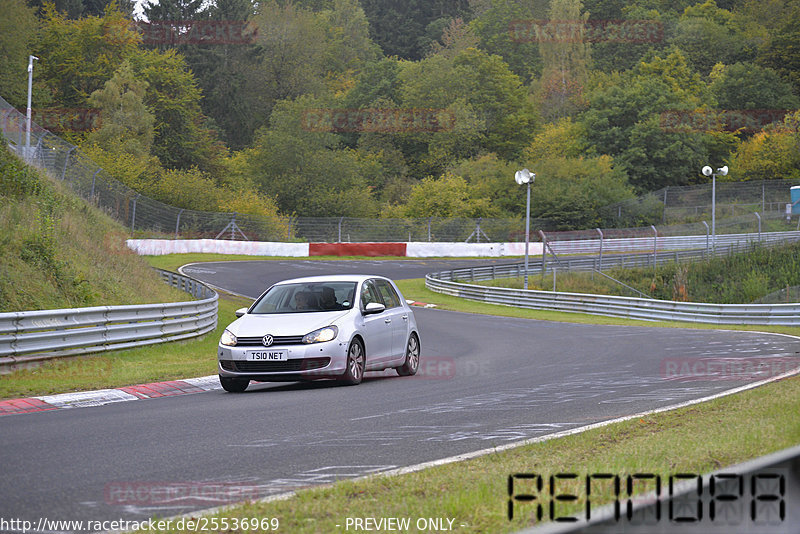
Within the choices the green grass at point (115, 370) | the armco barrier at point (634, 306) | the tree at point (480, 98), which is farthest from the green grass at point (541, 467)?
the tree at point (480, 98)

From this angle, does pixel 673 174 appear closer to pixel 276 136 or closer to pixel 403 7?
pixel 276 136

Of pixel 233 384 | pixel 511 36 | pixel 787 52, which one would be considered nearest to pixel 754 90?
pixel 787 52

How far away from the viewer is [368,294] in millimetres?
14023

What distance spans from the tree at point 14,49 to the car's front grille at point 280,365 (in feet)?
230

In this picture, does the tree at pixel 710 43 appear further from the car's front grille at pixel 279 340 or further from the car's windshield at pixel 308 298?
the car's front grille at pixel 279 340

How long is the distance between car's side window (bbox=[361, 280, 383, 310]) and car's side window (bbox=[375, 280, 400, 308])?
7.6 inches

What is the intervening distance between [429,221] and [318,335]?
48672 millimetres

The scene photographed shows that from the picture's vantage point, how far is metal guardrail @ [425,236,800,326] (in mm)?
28594

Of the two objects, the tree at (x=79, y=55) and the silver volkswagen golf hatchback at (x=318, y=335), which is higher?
the tree at (x=79, y=55)

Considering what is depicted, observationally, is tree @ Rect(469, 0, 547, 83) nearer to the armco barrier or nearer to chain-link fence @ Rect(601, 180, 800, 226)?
chain-link fence @ Rect(601, 180, 800, 226)

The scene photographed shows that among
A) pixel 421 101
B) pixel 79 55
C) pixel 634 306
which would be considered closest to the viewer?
pixel 634 306

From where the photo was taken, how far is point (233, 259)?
173 feet

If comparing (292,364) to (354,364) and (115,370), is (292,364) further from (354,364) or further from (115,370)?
(115,370)

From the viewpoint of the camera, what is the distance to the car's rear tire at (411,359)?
48.0ft
